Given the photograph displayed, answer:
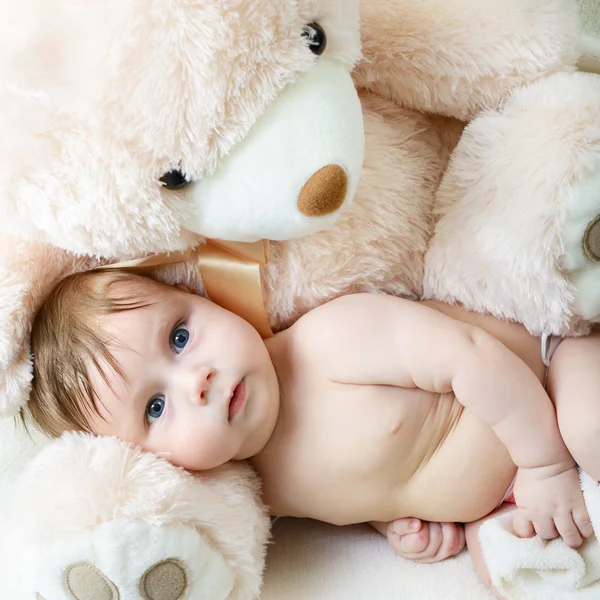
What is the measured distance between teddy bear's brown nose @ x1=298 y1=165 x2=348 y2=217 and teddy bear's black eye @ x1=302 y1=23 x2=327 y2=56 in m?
0.11

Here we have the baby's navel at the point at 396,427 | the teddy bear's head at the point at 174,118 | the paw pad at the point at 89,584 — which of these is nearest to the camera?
the teddy bear's head at the point at 174,118

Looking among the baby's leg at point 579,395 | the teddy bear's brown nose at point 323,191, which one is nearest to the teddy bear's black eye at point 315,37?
the teddy bear's brown nose at point 323,191

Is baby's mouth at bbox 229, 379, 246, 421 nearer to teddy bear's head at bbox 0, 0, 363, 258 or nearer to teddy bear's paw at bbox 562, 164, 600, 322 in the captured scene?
teddy bear's head at bbox 0, 0, 363, 258

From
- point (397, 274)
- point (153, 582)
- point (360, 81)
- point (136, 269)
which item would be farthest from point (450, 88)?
point (153, 582)

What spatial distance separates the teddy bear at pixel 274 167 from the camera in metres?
0.63

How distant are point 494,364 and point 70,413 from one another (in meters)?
0.51

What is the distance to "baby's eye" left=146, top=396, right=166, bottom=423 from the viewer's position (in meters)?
0.85

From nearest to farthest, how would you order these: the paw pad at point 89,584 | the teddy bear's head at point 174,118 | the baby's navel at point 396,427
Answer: the teddy bear's head at point 174,118
the paw pad at point 89,584
the baby's navel at point 396,427

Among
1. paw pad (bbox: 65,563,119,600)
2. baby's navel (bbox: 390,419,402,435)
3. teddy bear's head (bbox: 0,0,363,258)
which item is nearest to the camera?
teddy bear's head (bbox: 0,0,363,258)

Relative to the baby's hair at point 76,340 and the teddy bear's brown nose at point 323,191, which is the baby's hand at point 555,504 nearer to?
the teddy bear's brown nose at point 323,191

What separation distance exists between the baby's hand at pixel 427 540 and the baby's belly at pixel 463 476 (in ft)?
0.09

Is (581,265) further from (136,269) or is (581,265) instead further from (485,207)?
(136,269)

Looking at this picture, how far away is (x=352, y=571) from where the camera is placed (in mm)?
916

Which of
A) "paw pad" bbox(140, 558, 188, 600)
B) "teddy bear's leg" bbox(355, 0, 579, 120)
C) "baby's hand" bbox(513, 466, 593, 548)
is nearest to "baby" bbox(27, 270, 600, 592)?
"baby's hand" bbox(513, 466, 593, 548)
